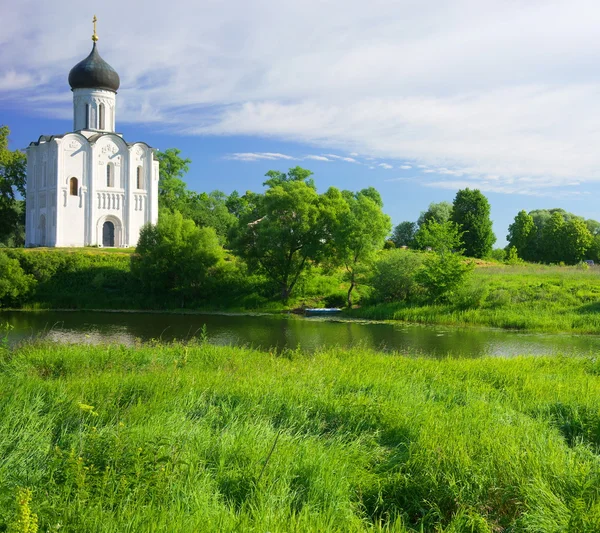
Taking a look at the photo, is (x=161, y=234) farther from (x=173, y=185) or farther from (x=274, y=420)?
(x=274, y=420)

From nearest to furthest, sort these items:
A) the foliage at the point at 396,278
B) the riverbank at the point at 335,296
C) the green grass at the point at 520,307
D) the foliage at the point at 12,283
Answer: the green grass at the point at 520,307, the riverbank at the point at 335,296, the foliage at the point at 396,278, the foliage at the point at 12,283

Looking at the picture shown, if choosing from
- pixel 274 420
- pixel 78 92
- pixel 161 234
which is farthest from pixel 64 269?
pixel 274 420

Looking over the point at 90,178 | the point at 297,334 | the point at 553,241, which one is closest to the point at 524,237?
the point at 553,241

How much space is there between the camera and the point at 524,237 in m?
62.2

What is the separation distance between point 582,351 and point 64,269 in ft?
103

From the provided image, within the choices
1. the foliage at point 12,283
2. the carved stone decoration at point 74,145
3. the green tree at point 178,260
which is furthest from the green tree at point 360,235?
the carved stone decoration at point 74,145

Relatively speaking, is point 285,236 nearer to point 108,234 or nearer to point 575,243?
point 108,234

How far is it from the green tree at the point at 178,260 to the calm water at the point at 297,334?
585cm

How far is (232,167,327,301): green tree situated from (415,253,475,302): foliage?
25.0ft

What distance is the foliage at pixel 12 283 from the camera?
3442 cm

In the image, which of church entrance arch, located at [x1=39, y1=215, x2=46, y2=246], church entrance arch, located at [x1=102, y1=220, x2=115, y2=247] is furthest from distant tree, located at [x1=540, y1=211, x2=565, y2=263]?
church entrance arch, located at [x1=39, y1=215, x2=46, y2=246]

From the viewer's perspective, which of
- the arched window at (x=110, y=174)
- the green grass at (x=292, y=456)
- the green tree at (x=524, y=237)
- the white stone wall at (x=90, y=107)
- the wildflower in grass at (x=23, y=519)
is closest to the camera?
the wildflower in grass at (x=23, y=519)

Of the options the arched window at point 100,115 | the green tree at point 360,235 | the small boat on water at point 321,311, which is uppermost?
the arched window at point 100,115

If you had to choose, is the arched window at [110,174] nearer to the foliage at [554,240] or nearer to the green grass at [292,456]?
the foliage at [554,240]
